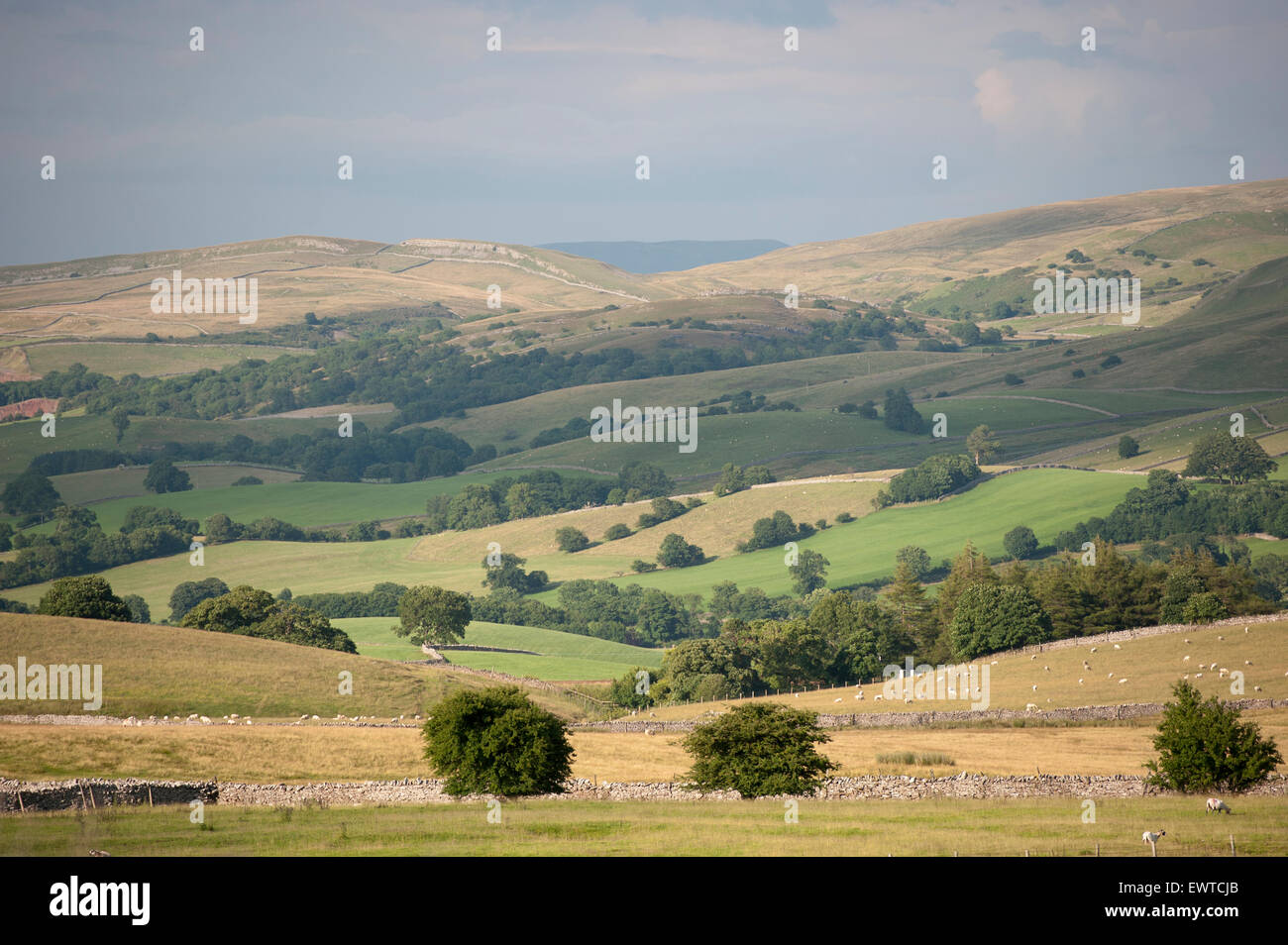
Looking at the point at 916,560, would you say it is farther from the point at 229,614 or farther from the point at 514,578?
the point at 229,614

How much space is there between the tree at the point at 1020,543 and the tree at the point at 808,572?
2312cm

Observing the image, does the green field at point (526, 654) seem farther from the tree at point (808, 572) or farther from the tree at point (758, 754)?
the tree at point (758, 754)

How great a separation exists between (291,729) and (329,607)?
317 ft

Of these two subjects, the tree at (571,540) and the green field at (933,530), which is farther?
the tree at (571,540)

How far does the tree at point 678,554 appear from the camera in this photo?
17588 cm

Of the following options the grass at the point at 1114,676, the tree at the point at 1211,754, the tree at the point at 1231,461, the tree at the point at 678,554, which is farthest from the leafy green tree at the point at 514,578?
the tree at the point at 1211,754

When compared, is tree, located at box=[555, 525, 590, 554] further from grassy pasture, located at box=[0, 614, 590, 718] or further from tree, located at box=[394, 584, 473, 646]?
grassy pasture, located at box=[0, 614, 590, 718]

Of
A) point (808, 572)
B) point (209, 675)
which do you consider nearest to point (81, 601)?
point (209, 675)

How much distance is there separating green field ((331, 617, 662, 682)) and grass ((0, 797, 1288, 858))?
207 feet

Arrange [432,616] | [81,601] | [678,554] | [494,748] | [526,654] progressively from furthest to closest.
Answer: [678,554] < [526,654] < [432,616] < [81,601] < [494,748]

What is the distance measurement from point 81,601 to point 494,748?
2250 inches

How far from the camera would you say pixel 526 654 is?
114625 mm
